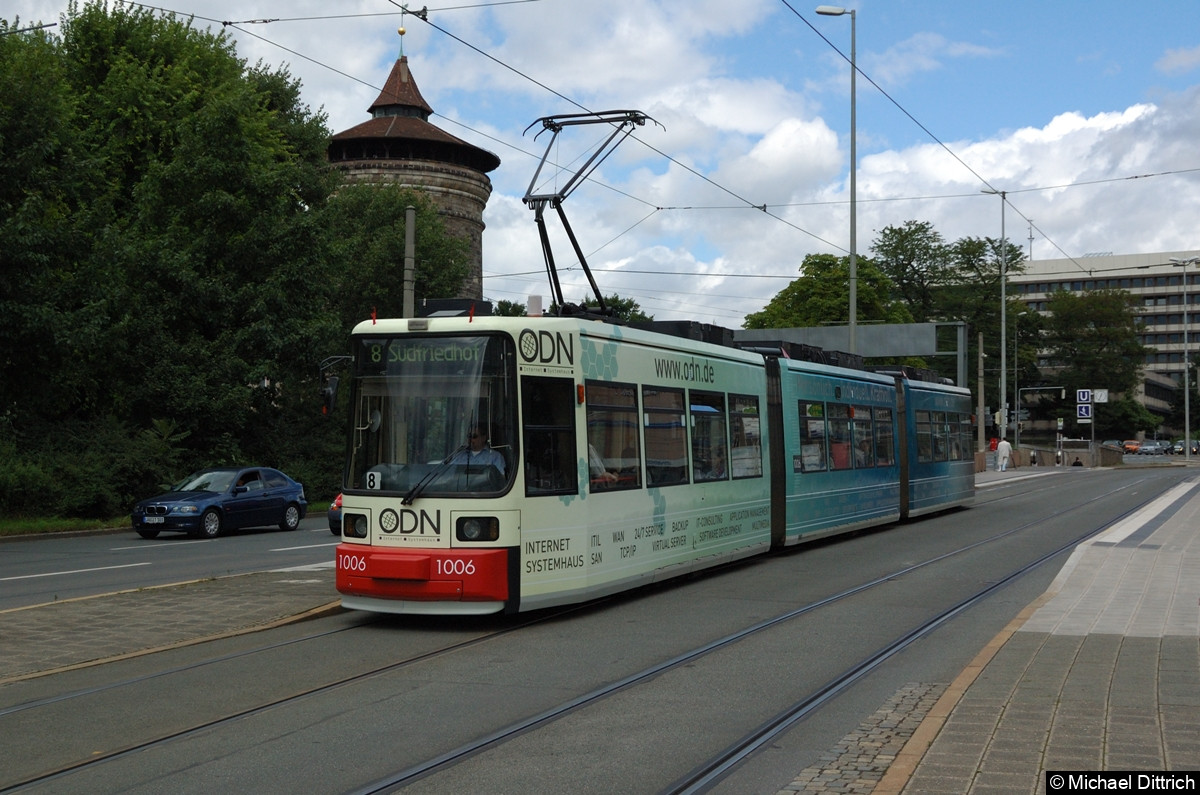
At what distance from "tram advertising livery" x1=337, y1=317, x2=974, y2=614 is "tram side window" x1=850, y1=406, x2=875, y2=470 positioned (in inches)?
254

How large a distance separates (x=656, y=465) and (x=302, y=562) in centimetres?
680

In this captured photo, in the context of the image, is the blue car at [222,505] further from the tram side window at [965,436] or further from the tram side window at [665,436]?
the tram side window at [965,436]

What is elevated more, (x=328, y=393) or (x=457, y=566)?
(x=328, y=393)

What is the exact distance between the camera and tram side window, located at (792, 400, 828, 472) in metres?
18.7

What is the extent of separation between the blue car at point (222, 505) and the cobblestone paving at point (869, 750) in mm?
19357

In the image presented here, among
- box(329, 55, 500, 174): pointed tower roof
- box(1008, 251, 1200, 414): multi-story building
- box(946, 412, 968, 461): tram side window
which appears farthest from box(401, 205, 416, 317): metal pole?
box(1008, 251, 1200, 414): multi-story building

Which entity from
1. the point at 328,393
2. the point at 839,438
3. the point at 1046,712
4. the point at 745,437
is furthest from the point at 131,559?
the point at 1046,712

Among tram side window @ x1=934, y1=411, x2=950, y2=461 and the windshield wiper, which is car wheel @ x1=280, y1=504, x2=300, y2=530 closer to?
tram side window @ x1=934, y1=411, x2=950, y2=461

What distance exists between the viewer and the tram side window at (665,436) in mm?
13336

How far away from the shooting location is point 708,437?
14.9 m

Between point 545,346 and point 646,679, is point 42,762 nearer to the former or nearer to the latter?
point 646,679

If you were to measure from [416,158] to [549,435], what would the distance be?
176 ft

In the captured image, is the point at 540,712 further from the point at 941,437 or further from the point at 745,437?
the point at 941,437

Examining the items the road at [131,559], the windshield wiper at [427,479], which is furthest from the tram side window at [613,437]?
the road at [131,559]
